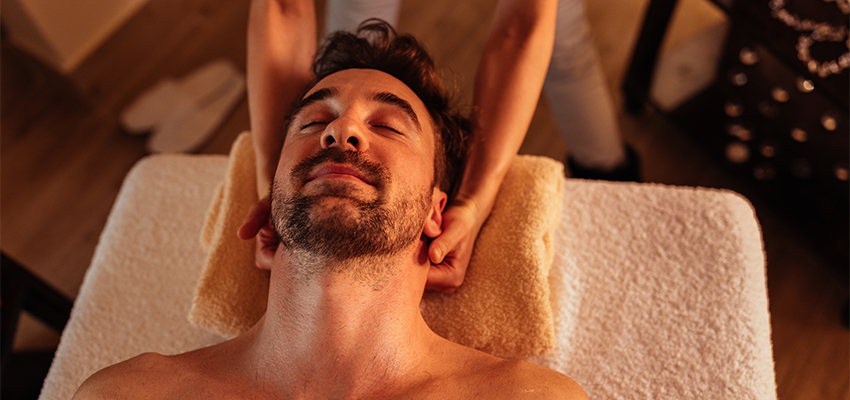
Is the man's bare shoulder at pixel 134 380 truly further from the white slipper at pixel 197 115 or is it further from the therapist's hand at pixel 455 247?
the white slipper at pixel 197 115

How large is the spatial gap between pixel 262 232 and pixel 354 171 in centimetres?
27

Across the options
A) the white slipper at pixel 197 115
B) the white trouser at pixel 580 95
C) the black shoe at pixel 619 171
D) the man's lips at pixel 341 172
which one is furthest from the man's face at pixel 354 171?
the white slipper at pixel 197 115

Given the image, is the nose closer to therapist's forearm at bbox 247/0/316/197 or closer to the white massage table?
therapist's forearm at bbox 247/0/316/197

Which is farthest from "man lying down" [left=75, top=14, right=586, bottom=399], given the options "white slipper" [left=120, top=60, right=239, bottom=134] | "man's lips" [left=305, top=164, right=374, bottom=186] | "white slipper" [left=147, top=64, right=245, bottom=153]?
"white slipper" [left=120, top=60, right=239, bottom=134]

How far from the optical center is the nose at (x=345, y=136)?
92 cm

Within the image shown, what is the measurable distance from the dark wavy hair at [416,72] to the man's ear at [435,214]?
0.05 m

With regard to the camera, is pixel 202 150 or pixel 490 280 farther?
pixel 202 150

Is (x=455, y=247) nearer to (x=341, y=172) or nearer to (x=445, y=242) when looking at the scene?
(x=445, y=242)

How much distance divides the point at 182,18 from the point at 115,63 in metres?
0.31

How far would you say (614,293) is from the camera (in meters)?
1.09

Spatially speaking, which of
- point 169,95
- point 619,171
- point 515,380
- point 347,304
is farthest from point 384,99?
point 169,95

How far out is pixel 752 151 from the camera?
5.64ft

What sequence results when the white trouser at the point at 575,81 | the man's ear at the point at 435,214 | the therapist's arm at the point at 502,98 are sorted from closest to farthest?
1. the man's ear at the point at 435,214
2. the therapist's arm at the point at 502,98
3. the white trouser at the point at 575,81

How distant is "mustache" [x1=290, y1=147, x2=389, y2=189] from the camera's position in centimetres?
90
